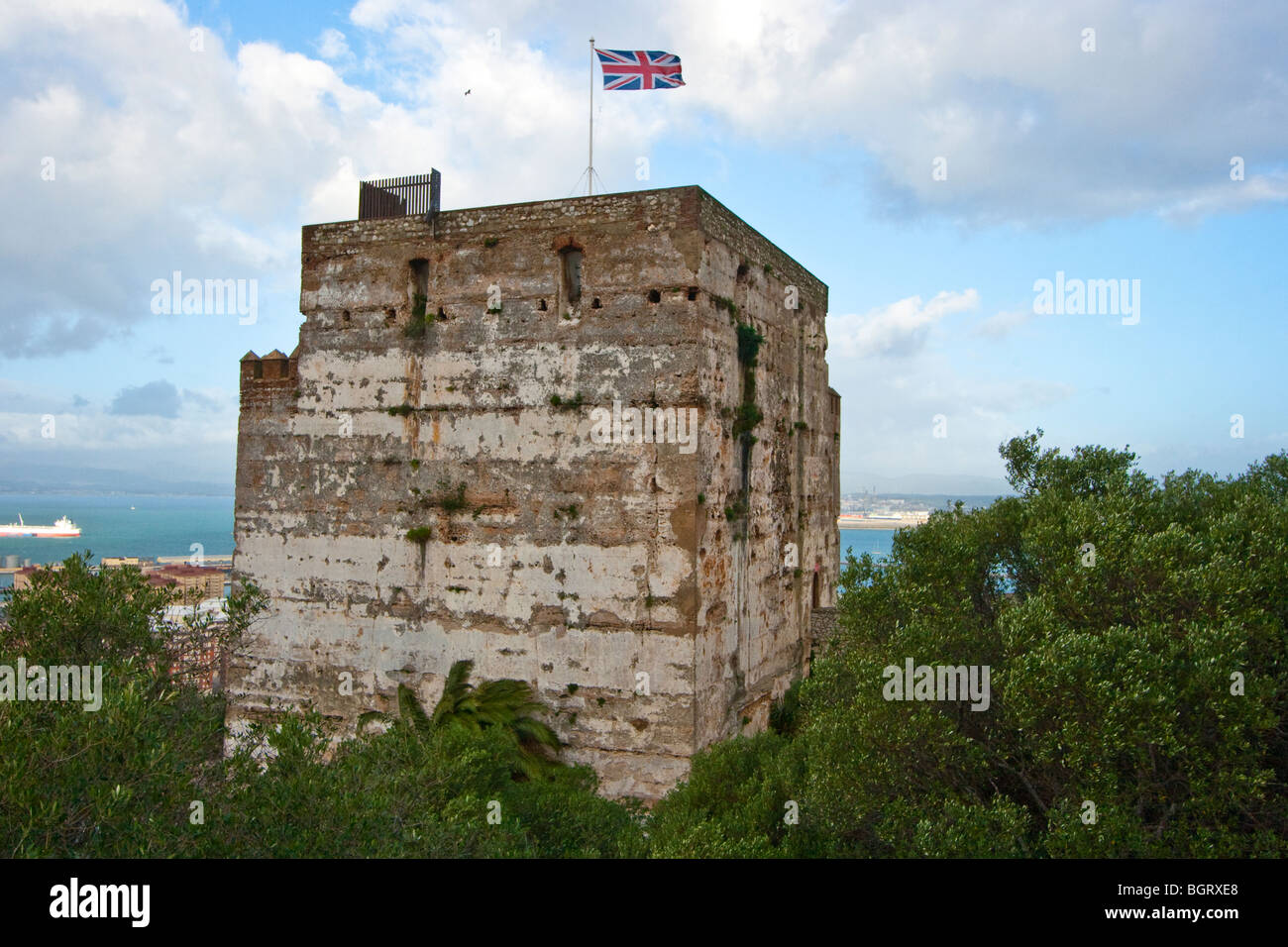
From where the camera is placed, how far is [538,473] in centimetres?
1653

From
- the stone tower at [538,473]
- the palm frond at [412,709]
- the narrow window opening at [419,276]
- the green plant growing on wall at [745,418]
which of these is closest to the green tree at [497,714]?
the palm frond at [412,709]

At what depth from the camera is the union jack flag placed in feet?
56.5

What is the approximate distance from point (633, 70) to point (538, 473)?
7.64 m

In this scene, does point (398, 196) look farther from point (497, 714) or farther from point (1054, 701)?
point (1054, 701)

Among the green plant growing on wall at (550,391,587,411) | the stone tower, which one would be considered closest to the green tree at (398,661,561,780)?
the stone tower

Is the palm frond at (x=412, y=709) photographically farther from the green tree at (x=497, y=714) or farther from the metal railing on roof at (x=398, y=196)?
the metal railing on roof at (x=398, y=196)

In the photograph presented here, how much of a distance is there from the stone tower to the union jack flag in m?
2.59

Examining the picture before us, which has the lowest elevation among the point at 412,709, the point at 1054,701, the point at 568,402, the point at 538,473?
the point at 412,709

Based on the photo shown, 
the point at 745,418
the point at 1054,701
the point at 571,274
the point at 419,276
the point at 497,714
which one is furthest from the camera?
the point at 419,276

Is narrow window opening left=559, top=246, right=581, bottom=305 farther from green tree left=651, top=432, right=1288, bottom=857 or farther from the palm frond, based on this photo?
the palm frond

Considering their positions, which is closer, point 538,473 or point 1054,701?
point 1054,701

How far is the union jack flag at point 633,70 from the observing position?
56.5ft

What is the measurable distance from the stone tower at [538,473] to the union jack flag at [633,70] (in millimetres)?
2592

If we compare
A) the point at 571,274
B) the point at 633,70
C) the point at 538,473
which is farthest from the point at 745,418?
the point at 633,70
